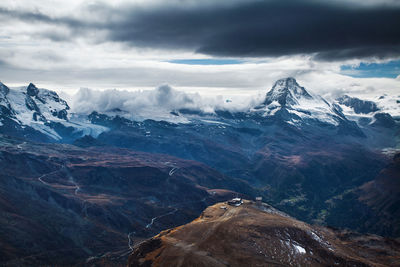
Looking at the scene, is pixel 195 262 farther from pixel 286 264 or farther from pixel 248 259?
pixel 286 264

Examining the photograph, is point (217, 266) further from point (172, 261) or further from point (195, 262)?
point (172, 261)

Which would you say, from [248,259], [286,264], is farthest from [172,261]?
[286,264]

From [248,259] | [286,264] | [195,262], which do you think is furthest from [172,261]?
[286,264]

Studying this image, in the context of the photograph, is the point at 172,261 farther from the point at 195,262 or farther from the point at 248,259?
the point at 248,259

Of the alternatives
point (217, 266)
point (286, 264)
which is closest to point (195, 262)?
point (217, 266)
